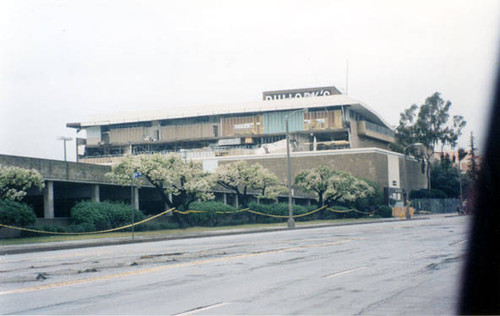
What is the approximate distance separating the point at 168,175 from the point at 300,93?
67.5m

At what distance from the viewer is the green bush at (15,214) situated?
→ 101ft

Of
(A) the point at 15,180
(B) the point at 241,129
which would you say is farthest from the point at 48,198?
(B) the point at 241,129

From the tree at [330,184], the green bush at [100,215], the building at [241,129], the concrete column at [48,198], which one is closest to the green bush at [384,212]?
the tree at [330,184]

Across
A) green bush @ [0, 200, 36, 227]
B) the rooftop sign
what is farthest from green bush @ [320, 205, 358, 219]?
green bush @ [0, 200, 36, 227]

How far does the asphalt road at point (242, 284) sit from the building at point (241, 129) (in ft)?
253

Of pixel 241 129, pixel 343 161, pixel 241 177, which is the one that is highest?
pixel 241 129

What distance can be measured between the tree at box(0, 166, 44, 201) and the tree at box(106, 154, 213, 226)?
345 inches

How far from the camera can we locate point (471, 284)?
11.6m

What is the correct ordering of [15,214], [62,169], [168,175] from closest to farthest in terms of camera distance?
1. [15,214]
2. [62,169]
3. [168,175]

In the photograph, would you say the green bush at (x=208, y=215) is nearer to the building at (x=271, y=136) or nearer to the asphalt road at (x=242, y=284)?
the asphalt road at (x=242, y=284)

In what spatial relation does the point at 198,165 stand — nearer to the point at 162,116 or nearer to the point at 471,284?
the point at 471,284

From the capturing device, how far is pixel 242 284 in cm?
1188

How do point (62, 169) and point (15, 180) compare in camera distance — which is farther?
point (62, 169)

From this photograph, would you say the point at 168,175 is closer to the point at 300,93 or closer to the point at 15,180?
the point at 15,180
